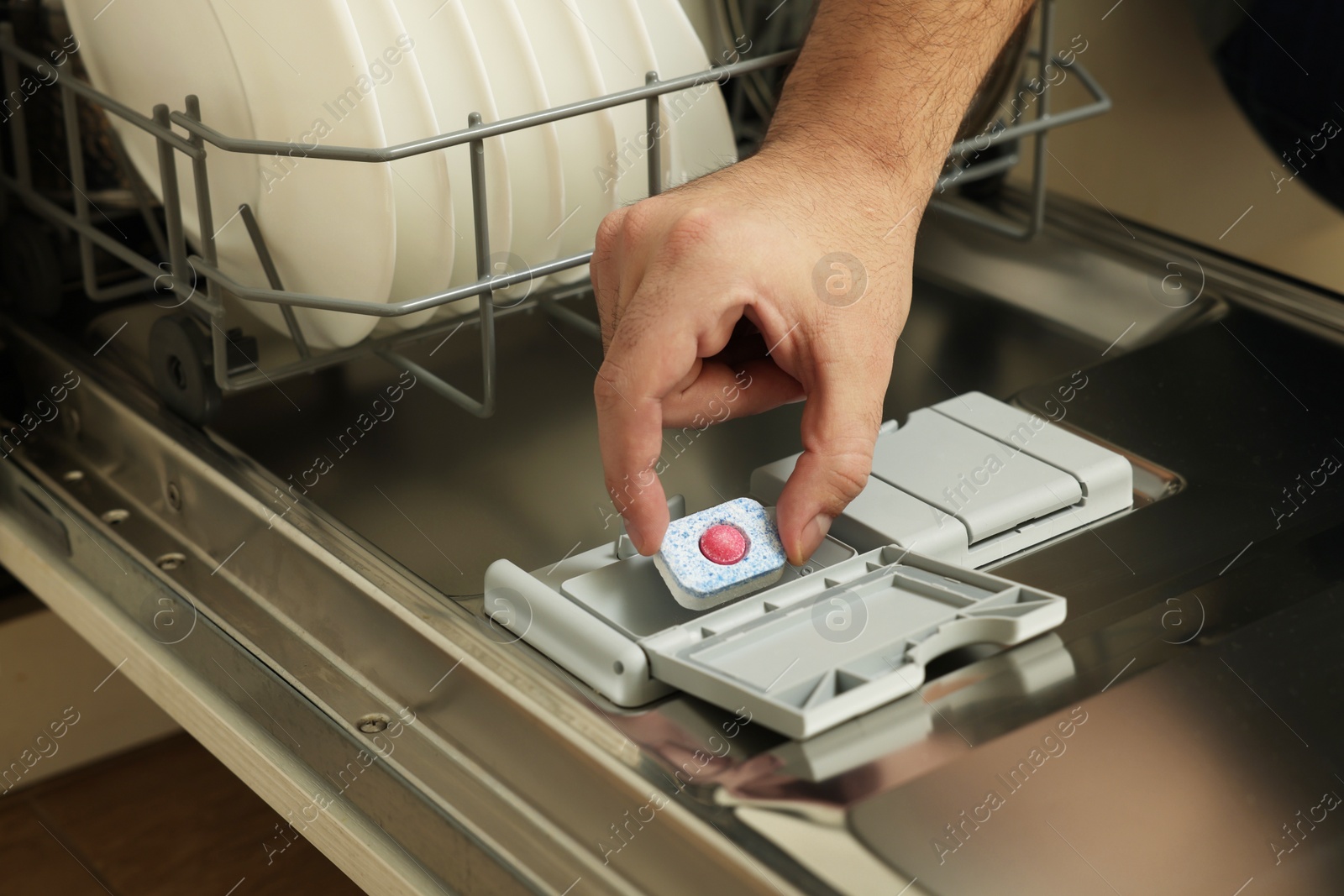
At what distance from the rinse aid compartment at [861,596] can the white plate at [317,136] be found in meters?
0.21

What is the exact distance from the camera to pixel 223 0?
638 millimetres

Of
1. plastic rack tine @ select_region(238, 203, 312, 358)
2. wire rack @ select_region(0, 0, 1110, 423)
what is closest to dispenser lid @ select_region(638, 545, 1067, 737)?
wire rack @ select_region(0, 0, 1110, 423)

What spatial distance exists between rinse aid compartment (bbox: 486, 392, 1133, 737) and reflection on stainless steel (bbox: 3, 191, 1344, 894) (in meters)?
0.02

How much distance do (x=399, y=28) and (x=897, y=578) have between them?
1.23 ft

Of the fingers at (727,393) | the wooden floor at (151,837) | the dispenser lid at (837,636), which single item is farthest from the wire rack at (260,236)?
the wooden floor at (151,837)

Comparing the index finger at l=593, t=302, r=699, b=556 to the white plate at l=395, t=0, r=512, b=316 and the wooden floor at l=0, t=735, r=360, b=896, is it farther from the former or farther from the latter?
the wooden floor at l=0, t=735, r=360, b=896

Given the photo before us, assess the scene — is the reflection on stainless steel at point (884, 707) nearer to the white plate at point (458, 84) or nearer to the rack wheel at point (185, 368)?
the rack wheel at point (185, 368)

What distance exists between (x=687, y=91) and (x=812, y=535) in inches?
13.4

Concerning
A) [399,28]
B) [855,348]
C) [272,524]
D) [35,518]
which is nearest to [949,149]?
[855,348]

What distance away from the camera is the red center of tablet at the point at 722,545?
1.78 ft

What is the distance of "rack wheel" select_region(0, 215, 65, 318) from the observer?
829mm

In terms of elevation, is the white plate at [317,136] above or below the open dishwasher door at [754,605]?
above

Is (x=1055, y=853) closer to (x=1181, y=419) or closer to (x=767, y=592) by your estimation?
(x=767, y=592)

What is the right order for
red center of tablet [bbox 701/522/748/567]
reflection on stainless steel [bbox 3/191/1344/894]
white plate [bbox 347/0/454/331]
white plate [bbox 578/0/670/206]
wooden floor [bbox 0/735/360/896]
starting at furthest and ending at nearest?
wooden floor [bbox 0/735/360/896] < white plate [bbox 578/0/670/206] < white plate [bbox 347/0/454/331] < red center of tablet [bbox 701/522/748/567] < reflection on stainless steel [bbox 3/191/1344/894]
